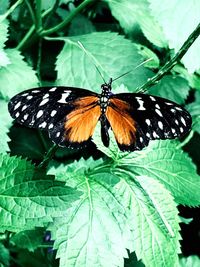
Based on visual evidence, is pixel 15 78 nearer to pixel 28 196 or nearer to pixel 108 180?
pixel 108 180

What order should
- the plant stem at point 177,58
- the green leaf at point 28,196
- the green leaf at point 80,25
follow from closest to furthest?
the plant stem at point 177,58 → the green leaf at point 28,196 → the green leaf at point 80,25

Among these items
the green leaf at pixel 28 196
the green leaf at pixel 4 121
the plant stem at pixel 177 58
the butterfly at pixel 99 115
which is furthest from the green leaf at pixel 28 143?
the plant stem at pixel 177 58

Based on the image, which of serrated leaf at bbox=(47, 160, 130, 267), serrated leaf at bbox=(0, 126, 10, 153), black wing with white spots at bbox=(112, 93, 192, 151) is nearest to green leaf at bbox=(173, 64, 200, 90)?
black wing with white spots at bbox=(112, 93, 192, 151)

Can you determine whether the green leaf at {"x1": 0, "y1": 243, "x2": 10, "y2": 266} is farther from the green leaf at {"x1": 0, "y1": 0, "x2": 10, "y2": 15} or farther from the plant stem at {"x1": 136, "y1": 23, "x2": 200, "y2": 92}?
the green leaf at {"x1": 0, "y1": 0, "x2": 10, "y2": 15}

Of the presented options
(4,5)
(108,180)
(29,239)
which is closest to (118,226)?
(108,180)

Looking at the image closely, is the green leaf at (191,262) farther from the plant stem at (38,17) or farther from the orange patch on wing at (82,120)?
the plant stem at (38,17)

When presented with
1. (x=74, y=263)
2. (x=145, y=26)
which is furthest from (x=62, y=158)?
(x=74, y=263)
